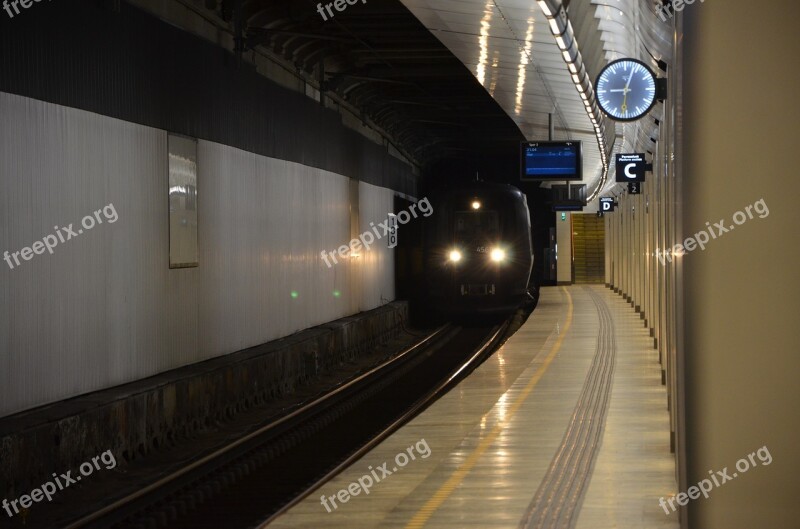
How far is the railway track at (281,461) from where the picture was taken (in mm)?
8656

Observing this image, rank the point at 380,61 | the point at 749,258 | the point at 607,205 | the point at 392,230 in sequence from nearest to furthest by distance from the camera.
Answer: the point at 749,258 < the point at 380,61 < the point at 392,230 < the point at 607,205

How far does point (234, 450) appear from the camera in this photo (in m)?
11.3

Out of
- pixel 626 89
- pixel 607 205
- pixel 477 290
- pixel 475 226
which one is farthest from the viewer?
pixel 607 205

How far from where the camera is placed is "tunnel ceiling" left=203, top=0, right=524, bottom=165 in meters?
16.7

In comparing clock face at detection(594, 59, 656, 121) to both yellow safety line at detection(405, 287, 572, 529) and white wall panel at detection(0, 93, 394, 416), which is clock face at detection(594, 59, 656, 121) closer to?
yellow safety line at detection(405, 287, 572, 529)

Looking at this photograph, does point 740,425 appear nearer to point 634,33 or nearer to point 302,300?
point 634,33

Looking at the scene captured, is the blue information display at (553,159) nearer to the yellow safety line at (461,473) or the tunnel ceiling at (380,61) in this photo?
the tunnel ceiling at (380,61)

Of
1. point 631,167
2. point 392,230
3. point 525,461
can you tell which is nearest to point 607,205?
point 392,230

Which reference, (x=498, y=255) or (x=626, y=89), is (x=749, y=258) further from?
(x=498, y=255)

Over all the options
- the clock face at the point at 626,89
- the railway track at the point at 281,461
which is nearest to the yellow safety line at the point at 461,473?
the railway track at the point at 281,461

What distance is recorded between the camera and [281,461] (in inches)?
452

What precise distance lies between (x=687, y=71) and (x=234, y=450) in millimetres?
8449

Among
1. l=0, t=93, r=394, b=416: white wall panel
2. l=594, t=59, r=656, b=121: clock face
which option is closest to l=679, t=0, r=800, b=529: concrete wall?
l=0, t=93, r=394, b=416: white wall panel

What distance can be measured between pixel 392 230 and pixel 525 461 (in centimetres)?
2174
